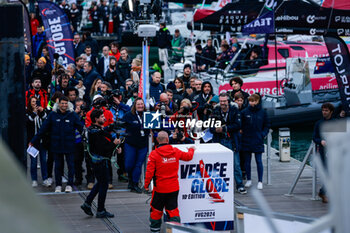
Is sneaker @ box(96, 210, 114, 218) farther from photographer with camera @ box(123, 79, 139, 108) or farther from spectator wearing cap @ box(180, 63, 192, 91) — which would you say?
spectator wearing cap @ box(180, 63, 192, 91)

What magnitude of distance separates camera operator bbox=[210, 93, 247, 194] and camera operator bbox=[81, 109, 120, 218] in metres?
2.45

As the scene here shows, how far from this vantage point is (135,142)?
37.3 ft

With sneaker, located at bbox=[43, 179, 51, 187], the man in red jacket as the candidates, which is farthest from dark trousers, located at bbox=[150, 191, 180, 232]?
sneaker, located at bbox=[43, 179, 51, 187]

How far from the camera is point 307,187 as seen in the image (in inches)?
472

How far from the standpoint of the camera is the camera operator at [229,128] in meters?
11.4

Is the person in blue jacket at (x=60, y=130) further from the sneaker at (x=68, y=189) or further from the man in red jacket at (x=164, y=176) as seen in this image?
the man in red jacket at (x=164, y=176)

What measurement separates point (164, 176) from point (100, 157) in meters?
1.63

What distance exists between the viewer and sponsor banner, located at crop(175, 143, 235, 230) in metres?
8.45

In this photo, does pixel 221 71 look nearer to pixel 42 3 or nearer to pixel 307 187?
pixel 42 3

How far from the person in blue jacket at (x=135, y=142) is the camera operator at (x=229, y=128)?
4.23ft

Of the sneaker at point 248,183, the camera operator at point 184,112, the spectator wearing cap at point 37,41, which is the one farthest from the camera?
the spectator wearing cap at point 37,41

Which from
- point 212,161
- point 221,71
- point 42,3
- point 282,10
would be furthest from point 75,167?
point 221,71

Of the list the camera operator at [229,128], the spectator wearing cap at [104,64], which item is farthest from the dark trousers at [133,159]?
the spectator wearing cap at [104,64]

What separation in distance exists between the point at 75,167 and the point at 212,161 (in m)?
4.17
